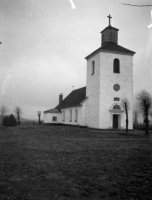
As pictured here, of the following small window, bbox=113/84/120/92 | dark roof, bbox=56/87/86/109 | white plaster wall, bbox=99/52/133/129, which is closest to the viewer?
white plaster wall, bbox=99/52/133/129

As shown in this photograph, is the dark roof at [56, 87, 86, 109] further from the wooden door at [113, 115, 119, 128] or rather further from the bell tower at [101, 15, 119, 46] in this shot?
the bell tower at [101, 15, 119, 46]

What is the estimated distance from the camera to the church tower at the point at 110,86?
1192 inches

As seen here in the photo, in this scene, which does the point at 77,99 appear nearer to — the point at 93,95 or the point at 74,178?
the point at 93,95

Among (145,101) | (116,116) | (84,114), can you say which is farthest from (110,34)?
(145,101)

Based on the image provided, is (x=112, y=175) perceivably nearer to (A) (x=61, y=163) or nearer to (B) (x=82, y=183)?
(B) (x=82, y=183)

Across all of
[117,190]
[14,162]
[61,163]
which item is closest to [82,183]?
[117,190]

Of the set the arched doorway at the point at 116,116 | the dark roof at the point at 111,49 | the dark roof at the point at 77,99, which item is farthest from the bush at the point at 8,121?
the dark roof at the point at 111,49

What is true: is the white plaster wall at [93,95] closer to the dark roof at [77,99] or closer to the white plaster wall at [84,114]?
the white plaster wall at [84,114]

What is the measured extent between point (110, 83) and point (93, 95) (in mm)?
3252

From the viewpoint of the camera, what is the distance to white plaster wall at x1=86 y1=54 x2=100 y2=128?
30797 mm

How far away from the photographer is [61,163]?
763cm

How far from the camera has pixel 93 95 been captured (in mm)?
32188

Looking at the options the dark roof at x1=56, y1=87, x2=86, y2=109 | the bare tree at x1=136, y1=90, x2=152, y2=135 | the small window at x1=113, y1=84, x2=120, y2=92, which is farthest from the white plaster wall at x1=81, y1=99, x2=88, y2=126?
the bare tree at x1=136, y1=90, x2=152, y2=135

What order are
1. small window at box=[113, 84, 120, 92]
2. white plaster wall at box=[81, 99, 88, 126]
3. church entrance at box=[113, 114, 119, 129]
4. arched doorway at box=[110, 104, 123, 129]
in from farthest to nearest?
white plaster wall at box=[81, 99, 88, 126] < church entrance at box=[113, 114, 119, 129] < small window at box=[113, 84, 120, 92] < arched doorway at box=[110, 104, 123, 129]
